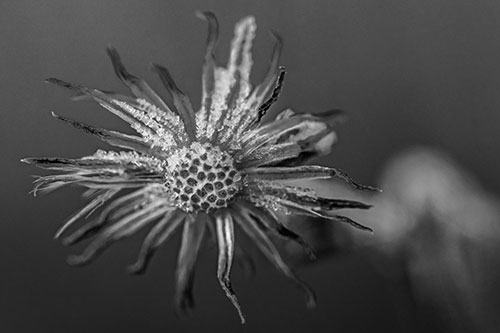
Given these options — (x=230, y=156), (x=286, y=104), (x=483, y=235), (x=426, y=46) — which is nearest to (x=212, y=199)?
(x=230, y=156)

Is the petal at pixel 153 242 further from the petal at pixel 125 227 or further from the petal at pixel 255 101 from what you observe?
the petal at pixel 255 101

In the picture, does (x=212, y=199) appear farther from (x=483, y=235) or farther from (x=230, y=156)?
(x=483, y=235)

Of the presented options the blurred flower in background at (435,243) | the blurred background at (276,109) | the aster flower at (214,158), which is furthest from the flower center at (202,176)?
the blurred background at (276,109)

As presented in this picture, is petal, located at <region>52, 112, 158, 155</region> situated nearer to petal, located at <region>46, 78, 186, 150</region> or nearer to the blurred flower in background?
petal, located at <region>46, 78, 186, 150</region>

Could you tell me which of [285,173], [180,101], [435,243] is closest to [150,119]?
[180,101]

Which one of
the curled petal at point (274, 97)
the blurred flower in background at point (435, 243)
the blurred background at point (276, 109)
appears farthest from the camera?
the blurred background at point (276, 109)

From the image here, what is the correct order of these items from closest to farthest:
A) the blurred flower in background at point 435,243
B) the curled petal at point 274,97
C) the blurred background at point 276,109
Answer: the curled petal at point 274,97 < the blurred flower in background at point 435,243 < the blurred background at point 276,109
